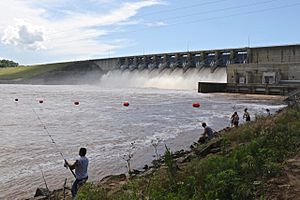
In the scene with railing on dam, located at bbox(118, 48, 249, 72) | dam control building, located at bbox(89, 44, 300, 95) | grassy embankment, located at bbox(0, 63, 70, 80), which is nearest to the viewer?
dam control building, located at bbox(89, 44, 300, 95)

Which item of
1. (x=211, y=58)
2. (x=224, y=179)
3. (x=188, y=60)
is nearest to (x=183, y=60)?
(x=188, y=60)

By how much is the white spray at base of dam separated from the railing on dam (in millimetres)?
1259

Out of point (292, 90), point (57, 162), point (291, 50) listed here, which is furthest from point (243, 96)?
point (57, 162)

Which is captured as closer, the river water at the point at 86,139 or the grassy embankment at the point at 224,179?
the grassy embankment at the point at 224,179

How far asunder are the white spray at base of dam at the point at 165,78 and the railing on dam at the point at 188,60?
A: 1259 millimetres

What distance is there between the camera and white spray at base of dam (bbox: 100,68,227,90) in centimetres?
7349

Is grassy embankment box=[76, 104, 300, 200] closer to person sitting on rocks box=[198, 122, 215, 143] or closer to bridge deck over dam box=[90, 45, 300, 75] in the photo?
person sitting on rocks box=[198, 122, 215, 143]

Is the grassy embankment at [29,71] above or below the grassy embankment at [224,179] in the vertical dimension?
above

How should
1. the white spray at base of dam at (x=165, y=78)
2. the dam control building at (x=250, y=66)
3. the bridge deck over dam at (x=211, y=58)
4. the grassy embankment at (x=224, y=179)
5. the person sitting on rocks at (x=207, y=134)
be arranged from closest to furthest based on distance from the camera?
the grassy embankment at (x=224, y=179) → the person sitting on rocks at (x=207, y=134) → the dam control building at (x=250, y=66) → the bridge deck over dam at (x=211, y=58) → the white spray at base of dam at (x=165, y=78)

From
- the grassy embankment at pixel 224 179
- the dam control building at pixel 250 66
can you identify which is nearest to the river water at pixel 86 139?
the grassy embankment at pixel 224 179

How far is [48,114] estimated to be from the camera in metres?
34.1

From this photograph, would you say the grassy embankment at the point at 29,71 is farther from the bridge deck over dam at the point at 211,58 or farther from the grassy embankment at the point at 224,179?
the grassy embankment at the point at 224,179

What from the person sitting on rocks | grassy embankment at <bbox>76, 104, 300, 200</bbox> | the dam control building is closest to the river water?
the person sitting on rocks

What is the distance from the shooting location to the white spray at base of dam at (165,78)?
73.5 meters
